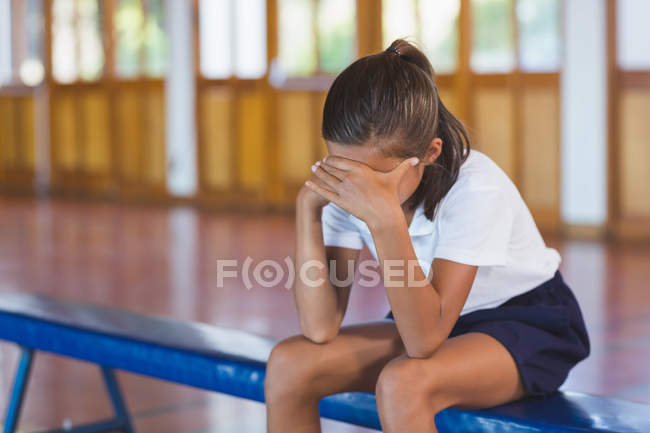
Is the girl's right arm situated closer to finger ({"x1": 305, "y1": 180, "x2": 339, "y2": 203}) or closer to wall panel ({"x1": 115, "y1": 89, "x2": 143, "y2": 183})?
finger ({"x1": 305, "y1": 180, "x2": 339, "y2": 203})

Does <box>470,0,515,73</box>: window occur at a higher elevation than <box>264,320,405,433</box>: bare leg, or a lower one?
higher

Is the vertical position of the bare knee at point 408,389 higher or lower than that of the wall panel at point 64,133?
lower

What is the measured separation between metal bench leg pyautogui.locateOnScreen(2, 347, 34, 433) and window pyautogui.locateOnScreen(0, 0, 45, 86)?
7079 mm

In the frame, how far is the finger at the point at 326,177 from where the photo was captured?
1.36m

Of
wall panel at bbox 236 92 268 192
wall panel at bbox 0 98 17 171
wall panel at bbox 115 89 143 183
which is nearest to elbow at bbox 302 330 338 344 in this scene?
wall panel at bbox 236 92 268 192

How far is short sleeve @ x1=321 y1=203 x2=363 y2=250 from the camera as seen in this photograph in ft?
5.17

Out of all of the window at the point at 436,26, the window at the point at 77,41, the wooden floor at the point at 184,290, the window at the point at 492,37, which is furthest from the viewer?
the window at the point at 77,41

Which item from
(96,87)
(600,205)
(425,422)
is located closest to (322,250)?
(425,422)

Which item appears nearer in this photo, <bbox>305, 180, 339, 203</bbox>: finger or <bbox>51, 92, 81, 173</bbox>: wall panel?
<bbox>305, 180, 339, 203</bbox>: finger

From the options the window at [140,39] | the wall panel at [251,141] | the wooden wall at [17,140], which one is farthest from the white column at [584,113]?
the wooden wall at [17,140]

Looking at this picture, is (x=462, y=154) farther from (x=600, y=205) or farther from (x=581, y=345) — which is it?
(x=600, y=205)

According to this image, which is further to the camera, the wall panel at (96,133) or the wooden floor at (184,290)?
the wall panel at (96,133)

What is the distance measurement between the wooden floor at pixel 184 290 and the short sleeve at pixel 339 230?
2.42ft

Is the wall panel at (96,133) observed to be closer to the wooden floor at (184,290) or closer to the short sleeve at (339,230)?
the wooden floor at (184,290)
